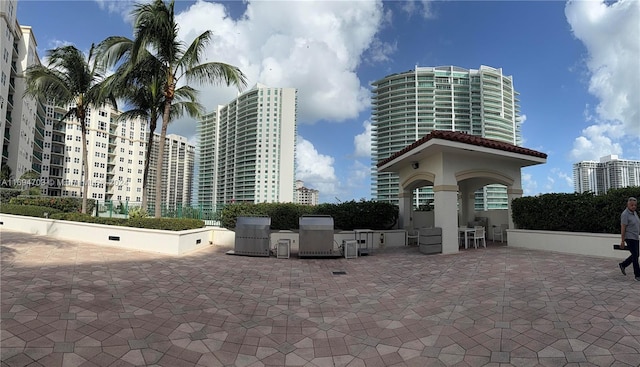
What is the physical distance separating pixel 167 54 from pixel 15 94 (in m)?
44.3

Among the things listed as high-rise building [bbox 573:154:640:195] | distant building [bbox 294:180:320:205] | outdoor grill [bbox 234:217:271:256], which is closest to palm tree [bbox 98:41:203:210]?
outdoor grill [bbox 234:217:271:256]

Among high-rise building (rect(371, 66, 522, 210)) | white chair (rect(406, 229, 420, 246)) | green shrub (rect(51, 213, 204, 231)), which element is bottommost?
white chair (rect(406, 229, 420, 246))

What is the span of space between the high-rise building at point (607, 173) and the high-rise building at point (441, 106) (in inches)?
890

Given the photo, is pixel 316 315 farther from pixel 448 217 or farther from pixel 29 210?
pixel 29 210

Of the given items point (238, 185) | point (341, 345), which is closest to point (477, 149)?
point (341, 345)

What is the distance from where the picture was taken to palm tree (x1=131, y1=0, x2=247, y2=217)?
36.4 ft

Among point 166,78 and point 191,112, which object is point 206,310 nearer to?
point 166,78

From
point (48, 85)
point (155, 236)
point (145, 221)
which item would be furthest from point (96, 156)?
point (155, 236)

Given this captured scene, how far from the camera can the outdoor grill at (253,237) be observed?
1014 cm

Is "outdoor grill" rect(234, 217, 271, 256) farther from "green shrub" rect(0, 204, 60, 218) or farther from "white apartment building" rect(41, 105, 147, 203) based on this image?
"white apartment building" rect(41, 105, 147, 203)

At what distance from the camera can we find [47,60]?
15031 mm

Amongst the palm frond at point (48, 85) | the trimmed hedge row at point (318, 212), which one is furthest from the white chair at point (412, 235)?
the palm frond at point (48, 85)

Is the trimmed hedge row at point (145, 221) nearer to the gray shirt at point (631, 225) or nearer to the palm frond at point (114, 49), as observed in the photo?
the palm frond at point (114, 49)

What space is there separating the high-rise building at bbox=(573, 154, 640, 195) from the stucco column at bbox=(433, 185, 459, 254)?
34.4 m
